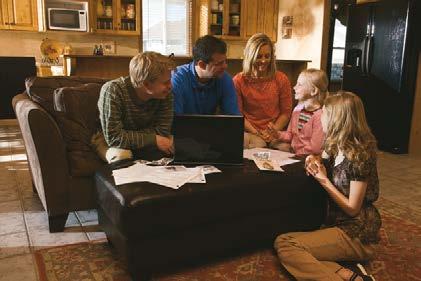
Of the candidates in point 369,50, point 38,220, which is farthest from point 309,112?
point 369,50

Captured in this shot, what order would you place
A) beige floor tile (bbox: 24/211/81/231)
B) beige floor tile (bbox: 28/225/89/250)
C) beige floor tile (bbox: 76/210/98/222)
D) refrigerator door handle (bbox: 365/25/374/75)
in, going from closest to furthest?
beige floor tile (bbox: 28/225/89/250) < beige floor tile (bbox: 24/211/81/231) < beige floor tile (bbox: 76/210/98/222) < refrigerator door handle (bbox: 365/25/374/75)

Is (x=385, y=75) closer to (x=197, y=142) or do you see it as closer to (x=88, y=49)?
(x=197, y=142)

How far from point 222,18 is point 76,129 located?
5602mm

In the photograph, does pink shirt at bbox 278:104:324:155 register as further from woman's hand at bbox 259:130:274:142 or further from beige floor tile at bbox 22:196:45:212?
beige floor tile at bbox 22:196:45:212

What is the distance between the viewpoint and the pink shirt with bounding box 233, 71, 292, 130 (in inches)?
106

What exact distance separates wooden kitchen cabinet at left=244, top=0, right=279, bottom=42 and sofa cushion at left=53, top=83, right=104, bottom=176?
573 cm

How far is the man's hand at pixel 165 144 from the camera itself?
2070 mm

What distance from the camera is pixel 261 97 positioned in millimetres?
2691

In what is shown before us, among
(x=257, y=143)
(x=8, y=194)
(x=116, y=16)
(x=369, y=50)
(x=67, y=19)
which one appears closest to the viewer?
(x=257, y=143)

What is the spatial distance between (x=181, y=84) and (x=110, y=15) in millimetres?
4606

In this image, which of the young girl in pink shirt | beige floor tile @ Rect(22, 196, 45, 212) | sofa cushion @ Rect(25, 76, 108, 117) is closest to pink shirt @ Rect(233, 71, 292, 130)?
the young girl in pink shirt

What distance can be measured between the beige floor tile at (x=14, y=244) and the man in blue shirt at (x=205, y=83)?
1080 millimetres

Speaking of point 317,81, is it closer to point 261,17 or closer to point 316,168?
point 316,168

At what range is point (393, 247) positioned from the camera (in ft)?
6.73
